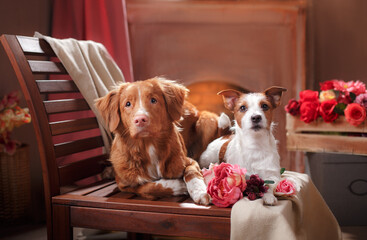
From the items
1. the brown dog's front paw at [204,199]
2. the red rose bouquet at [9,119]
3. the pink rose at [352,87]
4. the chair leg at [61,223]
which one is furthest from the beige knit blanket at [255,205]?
the pink rose at [352,87]

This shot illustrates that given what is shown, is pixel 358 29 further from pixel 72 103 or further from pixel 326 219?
pixel 72 103

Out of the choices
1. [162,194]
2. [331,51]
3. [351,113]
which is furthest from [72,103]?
[331,51]

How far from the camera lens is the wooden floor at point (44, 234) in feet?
6.86

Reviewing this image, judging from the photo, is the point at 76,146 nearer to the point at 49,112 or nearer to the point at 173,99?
the point at 49,112

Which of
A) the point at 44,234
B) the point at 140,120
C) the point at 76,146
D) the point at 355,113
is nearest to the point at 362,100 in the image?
the point at 355,113

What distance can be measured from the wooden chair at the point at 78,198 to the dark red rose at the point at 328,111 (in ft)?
3.49

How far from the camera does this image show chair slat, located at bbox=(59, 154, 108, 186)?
1465 mm

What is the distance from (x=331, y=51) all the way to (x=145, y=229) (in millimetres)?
2002

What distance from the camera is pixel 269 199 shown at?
1126 millimetres

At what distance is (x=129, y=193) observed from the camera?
1.38 meters

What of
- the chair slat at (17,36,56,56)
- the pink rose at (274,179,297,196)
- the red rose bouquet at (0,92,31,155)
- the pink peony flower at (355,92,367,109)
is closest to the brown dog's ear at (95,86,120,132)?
the chair slat at (17,36,56,56)

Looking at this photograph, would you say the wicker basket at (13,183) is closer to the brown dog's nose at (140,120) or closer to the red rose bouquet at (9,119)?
the red rose bouquet at (9,119)

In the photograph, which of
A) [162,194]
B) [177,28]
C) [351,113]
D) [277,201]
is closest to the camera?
[277,201]

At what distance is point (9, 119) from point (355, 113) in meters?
1.84
